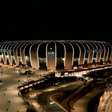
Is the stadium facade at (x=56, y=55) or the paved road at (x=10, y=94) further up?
the stadium facade at (x=56, y=55)

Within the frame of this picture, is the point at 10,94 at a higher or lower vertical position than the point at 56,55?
lower

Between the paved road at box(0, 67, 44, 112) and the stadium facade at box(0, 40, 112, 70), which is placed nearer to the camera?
the paved road at box(0, 67, 44, 112)

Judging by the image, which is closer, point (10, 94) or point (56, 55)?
point (10, 94)

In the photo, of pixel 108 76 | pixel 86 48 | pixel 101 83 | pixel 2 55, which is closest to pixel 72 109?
pixel 101 83

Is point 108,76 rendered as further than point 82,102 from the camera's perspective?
Yes

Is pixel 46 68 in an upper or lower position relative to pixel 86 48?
lower

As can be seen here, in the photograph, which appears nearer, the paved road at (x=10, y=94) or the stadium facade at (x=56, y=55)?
the paved road at (x=10, y=94)

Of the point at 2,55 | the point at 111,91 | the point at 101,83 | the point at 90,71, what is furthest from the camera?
the point at 2,55

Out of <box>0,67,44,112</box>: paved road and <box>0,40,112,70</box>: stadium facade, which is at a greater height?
<box>0,40,112,70</box>: stadium facade

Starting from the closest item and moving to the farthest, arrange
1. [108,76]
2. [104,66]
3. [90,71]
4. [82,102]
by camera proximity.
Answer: [82,102]
[108,76]
[90,71]
[104,66]

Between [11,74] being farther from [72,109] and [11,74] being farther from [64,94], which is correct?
[72,109]
